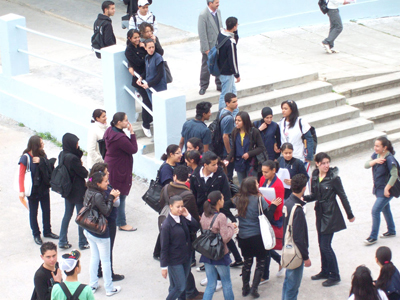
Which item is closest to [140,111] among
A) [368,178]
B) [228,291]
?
[368,178]

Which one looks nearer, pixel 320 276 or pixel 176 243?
pixel 176 243

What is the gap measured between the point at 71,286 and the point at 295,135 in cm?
411

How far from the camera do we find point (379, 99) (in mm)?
11523

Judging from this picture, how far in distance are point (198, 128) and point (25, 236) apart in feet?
9.13

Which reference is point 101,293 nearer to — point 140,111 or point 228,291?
point 228,291

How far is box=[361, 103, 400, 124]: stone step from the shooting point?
1122cm

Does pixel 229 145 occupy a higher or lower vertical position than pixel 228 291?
higher

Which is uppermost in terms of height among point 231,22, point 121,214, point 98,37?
point 231,22

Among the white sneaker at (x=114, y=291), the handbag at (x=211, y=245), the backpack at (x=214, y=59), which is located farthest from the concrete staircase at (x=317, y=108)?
the handbag at (x=211, y=245)

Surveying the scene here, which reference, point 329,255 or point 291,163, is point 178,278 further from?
point 291,163

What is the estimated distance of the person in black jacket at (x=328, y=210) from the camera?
649 cm

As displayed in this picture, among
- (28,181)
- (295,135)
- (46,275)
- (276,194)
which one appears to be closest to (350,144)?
(295,135)

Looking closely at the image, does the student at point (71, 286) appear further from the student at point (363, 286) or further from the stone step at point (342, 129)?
the stone step at point (342, 129)

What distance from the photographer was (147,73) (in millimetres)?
9000
